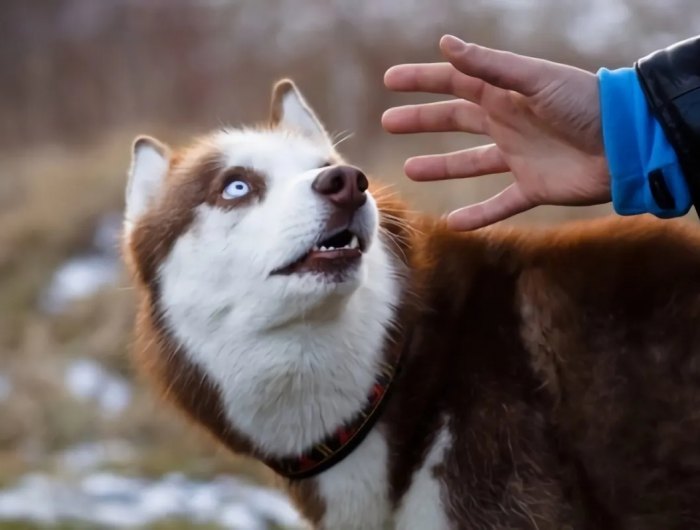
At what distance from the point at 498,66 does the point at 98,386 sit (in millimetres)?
3590

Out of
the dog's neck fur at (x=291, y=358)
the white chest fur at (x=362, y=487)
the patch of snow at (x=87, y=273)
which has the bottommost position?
the patch of snow at (x=87, y=273)

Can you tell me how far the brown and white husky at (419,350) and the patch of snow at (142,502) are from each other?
5.39 ft

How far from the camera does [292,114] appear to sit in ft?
7.17

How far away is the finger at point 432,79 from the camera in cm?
183

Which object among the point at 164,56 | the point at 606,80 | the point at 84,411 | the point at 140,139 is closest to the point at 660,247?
the point at 606,80

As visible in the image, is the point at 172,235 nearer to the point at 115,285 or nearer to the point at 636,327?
the point at 636,327

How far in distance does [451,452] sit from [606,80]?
0.73 m

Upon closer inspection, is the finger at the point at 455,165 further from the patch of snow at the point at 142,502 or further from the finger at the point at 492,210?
the patch of snow at the point at 142,502

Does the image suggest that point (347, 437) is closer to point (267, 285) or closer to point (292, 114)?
point (267, 285)

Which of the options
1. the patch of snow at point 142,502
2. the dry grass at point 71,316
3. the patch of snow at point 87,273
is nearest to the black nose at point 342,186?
the dry grass at point 71,316

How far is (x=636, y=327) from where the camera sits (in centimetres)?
171

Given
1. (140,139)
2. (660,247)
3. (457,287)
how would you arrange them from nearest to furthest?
(660,247) → (457,287) → (140,139)

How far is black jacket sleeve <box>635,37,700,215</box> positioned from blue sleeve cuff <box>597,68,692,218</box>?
0.02m

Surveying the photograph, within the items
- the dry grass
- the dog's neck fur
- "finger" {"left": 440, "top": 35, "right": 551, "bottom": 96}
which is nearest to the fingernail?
"finger" {"left": 440, "top": 35, "right": 551, "bottom": 96}
